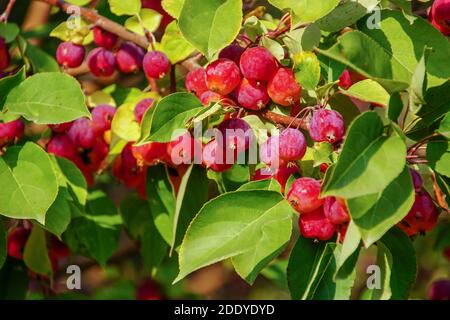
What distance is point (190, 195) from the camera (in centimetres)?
130

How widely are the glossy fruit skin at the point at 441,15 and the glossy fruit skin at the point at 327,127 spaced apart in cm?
30

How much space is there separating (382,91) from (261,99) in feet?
0.58

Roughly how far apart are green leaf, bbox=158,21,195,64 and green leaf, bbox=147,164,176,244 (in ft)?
0.67

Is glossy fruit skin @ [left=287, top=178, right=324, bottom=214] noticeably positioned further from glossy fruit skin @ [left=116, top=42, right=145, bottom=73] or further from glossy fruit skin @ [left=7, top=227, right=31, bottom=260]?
glossy fruit skin @ [left=7, top=227, right=31, bottom=260]

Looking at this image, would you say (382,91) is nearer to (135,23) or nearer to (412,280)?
(412,280)

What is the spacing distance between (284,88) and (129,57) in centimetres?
48

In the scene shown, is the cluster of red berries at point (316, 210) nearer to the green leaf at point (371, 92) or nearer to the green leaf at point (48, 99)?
the green leaf at point (371, 92)

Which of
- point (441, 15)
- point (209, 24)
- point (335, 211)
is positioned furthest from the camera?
point (441, 15)

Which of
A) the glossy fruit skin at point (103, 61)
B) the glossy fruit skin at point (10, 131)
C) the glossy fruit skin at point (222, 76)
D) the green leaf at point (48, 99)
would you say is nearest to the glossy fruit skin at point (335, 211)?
the glossy fruit skin at point (222, 76)

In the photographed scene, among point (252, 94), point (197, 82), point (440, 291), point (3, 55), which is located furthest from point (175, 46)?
point (440, 291)

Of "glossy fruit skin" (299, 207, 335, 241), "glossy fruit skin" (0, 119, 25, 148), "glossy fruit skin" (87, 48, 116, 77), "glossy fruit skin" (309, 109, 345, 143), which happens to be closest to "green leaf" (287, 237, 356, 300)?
"glossy fruit skin" (299, 207, 335, 241)

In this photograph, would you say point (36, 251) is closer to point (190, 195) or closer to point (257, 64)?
point (190, 195)
